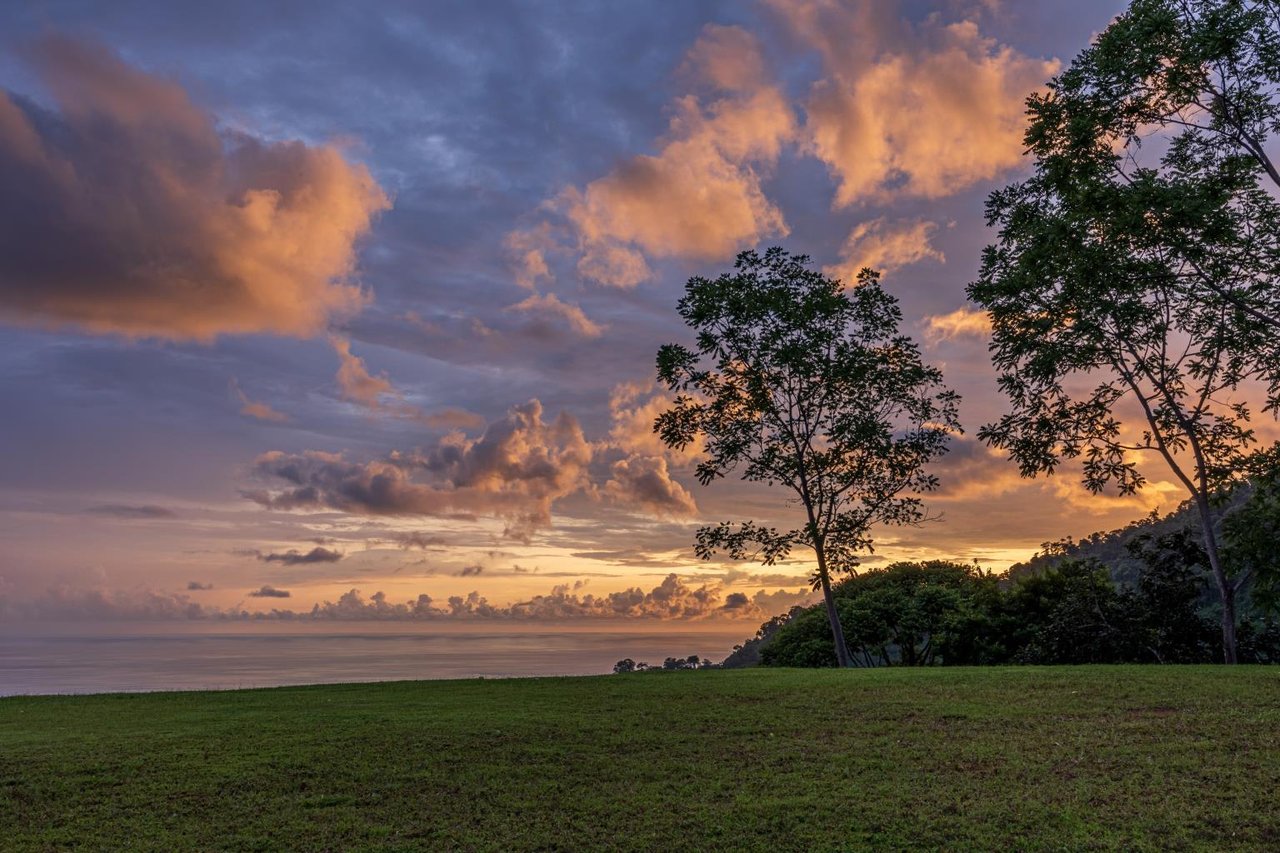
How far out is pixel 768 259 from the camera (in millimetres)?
29500

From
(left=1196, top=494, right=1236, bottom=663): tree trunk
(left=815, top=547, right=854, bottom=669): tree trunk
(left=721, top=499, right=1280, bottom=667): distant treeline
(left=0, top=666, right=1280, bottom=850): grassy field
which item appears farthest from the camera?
(left=815, top=547, right=854, bottom=669): tree trunk

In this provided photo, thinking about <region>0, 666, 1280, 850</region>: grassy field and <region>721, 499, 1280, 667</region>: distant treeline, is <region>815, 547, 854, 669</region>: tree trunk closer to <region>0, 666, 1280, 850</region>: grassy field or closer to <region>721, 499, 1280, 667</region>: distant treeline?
<region>721, 499, 1280, 667</region>: distant treeline

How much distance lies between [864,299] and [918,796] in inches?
835

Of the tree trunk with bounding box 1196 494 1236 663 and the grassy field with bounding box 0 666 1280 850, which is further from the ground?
the tree trunk with bounding box 1196 494 1236 663

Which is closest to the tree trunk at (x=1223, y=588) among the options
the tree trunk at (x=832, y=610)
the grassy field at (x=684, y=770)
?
the grassy field at (x=684, y=770)

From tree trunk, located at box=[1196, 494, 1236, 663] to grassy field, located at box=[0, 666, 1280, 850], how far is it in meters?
7.26

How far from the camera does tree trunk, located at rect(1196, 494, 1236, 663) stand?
24.4 meters

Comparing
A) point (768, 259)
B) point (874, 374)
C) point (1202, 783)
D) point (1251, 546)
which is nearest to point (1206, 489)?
point (1251, 546)

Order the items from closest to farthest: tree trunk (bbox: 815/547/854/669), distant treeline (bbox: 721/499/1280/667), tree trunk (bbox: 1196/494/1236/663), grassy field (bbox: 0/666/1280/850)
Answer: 1. grassy field (bbox: 0/666/1280/850)
2. tree trunk (bbox: 1196/494/1236/663)
3. distant treeline (bbox: 721/499/1280/667)
4. tree trunk (bbox: 815/547/854/669)

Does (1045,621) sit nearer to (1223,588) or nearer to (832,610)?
(1223,588)

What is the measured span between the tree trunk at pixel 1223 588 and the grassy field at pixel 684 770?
23.8 feet

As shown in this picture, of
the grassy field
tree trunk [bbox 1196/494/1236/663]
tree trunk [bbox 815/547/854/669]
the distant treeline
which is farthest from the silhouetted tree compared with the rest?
the grassy field

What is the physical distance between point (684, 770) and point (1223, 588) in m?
20.6

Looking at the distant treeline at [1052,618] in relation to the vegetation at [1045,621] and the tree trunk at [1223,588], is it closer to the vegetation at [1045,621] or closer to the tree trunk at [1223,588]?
the vegetation at [1045,621]
